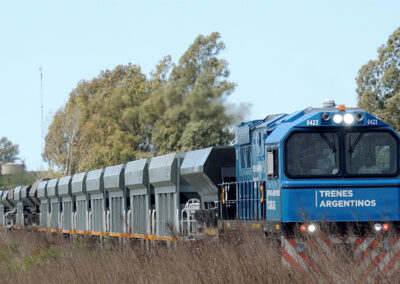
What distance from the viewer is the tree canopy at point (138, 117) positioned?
46.4 meters

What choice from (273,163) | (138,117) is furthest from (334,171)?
(138,117)

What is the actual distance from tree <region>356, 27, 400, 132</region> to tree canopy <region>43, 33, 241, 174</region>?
692 centimetres

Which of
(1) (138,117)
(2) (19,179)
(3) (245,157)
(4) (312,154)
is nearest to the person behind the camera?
(4) (312,154)

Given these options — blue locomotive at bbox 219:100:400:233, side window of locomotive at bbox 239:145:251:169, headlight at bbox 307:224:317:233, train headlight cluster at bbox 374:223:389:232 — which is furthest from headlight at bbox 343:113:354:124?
side window of locomotive at bbox 239:145:251:169

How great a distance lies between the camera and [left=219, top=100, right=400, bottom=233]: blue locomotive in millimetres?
14133

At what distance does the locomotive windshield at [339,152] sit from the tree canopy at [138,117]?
26250 millimetres

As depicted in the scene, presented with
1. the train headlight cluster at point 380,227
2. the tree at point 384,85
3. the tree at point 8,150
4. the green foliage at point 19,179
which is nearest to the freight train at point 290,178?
the train headlight cluster at point 380,227

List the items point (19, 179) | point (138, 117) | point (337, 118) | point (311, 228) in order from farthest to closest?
point (19, 179) → point (138, 117) → point (337, 118) → point (311, 228)

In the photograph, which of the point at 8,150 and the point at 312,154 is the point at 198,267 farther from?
the point at 8,150

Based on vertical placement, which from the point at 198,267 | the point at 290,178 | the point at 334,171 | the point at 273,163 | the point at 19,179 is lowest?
the point at 198,267

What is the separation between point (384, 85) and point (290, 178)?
28019 millimetres

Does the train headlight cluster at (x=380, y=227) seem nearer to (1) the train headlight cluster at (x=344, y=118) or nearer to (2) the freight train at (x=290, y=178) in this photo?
(2) the freight train at (x=290, y=178)

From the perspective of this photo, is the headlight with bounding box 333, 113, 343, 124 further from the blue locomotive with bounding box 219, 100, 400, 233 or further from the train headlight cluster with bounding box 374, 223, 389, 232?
the train headlight cluster with bounding box 374, 223, 389, 232

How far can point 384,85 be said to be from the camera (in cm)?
4091
